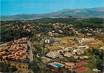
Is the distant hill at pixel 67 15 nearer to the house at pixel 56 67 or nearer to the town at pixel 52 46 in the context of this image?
the town at pixel 52 46

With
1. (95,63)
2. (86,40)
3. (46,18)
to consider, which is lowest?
(95,63)

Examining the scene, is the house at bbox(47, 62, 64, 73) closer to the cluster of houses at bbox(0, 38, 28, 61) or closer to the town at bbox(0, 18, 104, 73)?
the town at bbox(0, 18, 104, 73)

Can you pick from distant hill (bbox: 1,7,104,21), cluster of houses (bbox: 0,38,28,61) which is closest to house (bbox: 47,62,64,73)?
cluster of houses (bbox: 0,38,28,61)

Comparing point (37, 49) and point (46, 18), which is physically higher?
point (46, 18)

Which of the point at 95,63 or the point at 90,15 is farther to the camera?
the point at 90,15

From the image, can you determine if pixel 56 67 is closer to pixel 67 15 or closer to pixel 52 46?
pixel 52 46

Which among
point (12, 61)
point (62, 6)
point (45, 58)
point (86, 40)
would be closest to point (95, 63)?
point (86, 40)

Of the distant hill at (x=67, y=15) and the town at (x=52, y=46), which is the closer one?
the town at (x=52, y=46)

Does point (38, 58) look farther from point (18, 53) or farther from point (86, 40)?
point (86, 40)

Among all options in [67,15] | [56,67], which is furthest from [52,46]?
[67,15]

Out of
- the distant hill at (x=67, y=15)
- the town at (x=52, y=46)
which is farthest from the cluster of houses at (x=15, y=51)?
the distant hill at (x=67, y=15)
